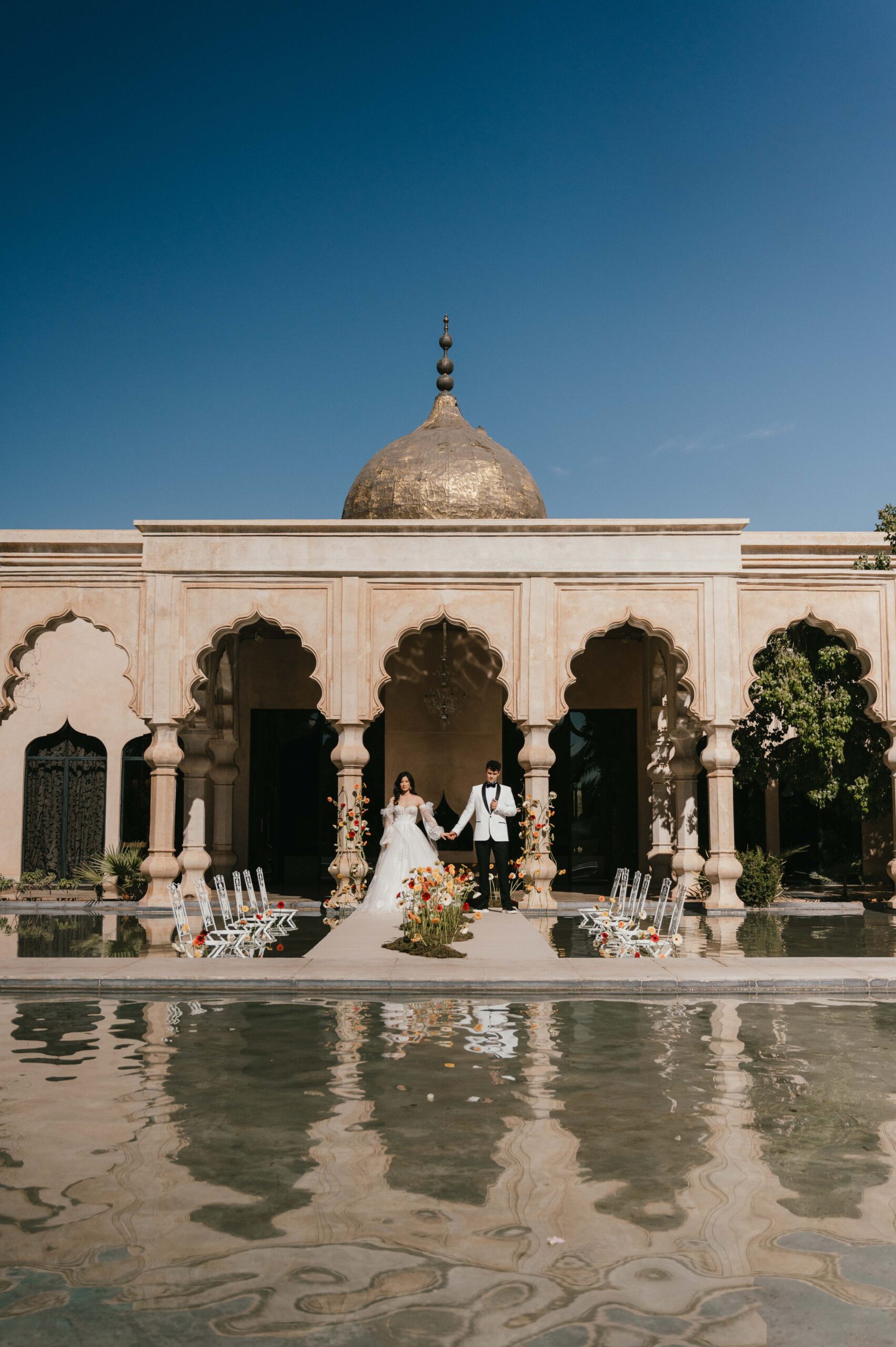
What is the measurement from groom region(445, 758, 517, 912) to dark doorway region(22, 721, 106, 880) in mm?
9507

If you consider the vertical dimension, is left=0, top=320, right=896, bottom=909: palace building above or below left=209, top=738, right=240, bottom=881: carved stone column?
above

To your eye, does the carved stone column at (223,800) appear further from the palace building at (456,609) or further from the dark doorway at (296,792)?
the dark doorway at (296,792)

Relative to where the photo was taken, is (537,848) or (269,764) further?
(269,764)

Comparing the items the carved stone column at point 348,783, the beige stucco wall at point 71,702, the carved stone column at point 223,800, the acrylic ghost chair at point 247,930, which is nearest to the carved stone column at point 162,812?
the carved stone column at point 348,783

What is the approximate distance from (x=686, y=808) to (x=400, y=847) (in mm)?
5853

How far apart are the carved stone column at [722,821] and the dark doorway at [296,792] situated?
753cm

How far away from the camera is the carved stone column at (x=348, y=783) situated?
54.8 feet

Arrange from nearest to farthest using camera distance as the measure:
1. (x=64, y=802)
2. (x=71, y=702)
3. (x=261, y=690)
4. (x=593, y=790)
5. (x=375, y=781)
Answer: (x=375, y=781) < (x=261, y=690) < (x=593, y=790) < (x=64, y=802) < (x=71, y=702)

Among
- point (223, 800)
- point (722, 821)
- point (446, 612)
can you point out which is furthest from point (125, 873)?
point (722, 821)

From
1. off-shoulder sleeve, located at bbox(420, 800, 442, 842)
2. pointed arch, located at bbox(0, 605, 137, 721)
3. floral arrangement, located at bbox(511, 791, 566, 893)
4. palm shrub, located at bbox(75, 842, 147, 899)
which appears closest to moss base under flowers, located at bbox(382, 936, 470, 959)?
off-shoulder sleeve, located at bbox(420, 800, 442, 842)

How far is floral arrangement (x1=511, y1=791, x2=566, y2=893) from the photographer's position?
54.5 feet

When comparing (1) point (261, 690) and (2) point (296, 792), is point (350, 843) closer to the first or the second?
(2) point (296, 792)

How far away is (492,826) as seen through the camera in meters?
15.1

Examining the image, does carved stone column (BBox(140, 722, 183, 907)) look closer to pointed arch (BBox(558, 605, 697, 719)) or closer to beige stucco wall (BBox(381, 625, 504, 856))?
beige stucco wall (BBox(381, 625, 504, 856))
